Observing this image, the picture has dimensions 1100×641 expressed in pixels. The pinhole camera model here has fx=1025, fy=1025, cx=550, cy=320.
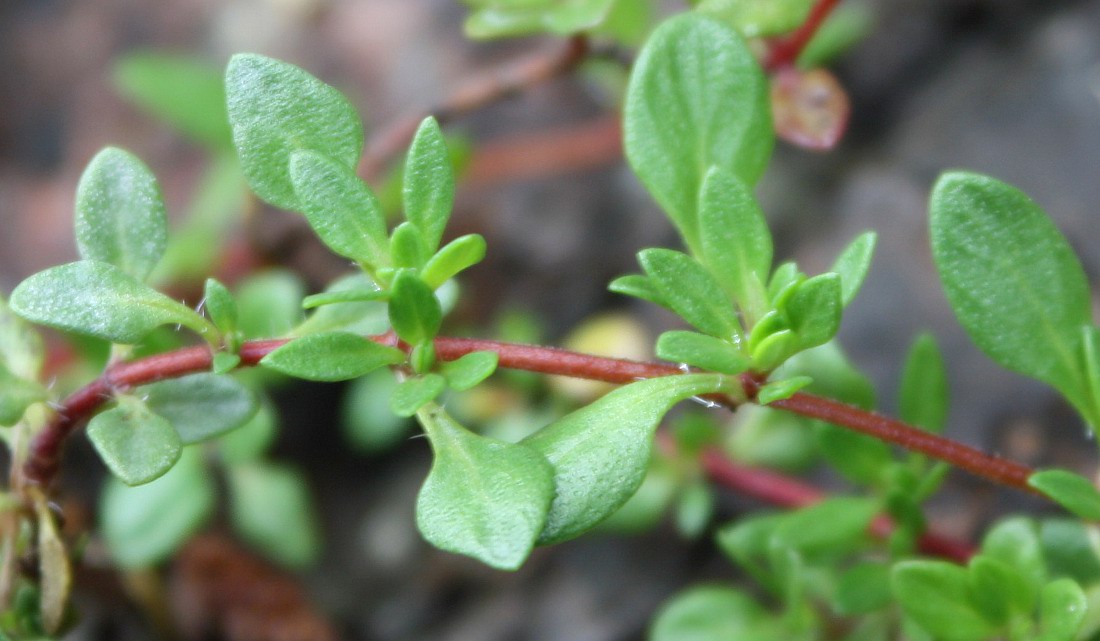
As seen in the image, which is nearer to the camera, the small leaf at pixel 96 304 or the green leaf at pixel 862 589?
the small leaf at pixel 96 304

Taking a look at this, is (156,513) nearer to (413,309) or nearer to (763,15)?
(413,309)

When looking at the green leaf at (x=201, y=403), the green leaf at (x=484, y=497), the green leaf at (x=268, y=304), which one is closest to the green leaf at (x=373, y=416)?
the green leaf at (x=268, y=304)

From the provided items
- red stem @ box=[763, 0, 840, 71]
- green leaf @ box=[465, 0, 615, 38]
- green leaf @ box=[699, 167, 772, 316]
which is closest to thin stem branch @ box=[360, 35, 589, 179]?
green leaf @ box=[465, 0, 615, 38]

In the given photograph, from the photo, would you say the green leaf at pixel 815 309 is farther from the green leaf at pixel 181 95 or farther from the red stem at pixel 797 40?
the green leaf at pixel 181 95

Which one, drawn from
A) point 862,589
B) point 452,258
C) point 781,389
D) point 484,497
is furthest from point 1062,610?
point 452,258

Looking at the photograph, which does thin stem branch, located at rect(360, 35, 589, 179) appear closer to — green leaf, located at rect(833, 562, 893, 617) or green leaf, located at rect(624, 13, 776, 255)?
green leaf, located at rect(624, 13, 776, 255)

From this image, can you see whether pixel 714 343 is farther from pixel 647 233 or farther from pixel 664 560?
pixel 647 233
